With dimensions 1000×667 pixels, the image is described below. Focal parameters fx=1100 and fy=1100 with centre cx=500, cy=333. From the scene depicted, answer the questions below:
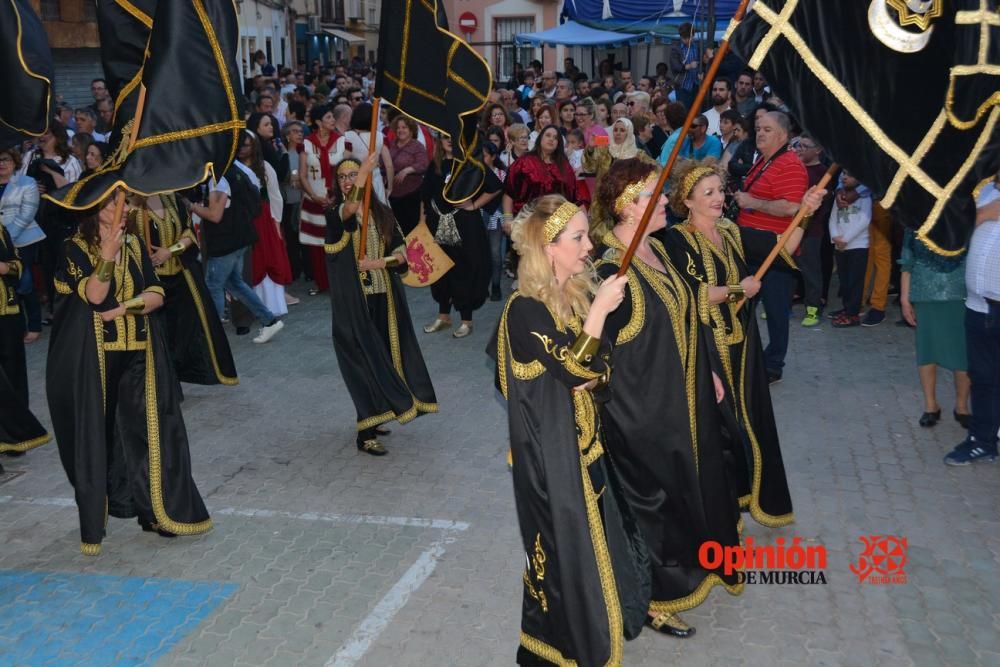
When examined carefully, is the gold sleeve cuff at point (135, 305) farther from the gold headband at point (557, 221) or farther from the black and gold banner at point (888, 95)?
the black and gold banner at point (888, 95)

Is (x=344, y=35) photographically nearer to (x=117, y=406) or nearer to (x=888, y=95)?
(x=117, y=406)

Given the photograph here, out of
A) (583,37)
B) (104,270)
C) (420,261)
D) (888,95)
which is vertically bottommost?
(420,261)

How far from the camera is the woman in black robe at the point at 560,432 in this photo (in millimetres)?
4258

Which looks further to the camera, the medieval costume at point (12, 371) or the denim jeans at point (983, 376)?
the medieval costume at point (12, 371)

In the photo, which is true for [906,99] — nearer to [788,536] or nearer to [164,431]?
[788,536]

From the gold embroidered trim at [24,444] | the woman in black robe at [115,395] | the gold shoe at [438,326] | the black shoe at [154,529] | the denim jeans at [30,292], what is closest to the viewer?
the woman in black robe at [115,395]

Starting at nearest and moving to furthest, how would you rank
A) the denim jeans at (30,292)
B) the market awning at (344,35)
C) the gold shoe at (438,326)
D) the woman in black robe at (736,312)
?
the woman in black robe at (736,312), the denim jeans at (30,292), the gold shoe at (438,326), the market awning at (344,35)

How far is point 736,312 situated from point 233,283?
6250 mm

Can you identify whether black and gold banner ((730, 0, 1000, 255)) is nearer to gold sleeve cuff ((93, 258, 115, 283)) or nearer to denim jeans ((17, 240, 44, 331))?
gold sleeve cuff ((93, 258, 115, 283))

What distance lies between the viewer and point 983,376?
7.07 m

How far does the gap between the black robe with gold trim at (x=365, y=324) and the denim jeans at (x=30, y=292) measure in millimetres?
4463

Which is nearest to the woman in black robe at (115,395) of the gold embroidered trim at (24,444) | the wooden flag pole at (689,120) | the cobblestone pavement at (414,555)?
the cobblestone pavement at (414,555)

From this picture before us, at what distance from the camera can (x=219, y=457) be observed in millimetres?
7707

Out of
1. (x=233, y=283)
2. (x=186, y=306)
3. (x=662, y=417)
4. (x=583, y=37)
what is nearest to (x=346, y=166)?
(x=186, y=306)
